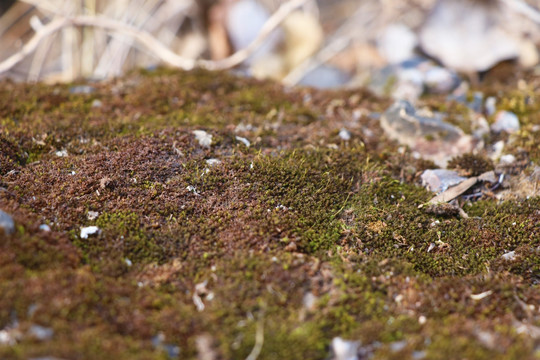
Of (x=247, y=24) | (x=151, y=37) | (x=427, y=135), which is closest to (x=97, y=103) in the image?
(x=151, y=37)

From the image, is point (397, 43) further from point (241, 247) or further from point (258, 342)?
point (258, 342)

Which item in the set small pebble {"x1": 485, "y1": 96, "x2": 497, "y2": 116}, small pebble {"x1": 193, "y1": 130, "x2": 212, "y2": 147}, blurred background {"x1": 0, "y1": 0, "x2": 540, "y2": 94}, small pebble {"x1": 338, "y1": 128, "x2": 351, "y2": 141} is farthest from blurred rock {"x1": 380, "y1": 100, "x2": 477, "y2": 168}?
small pebble {"x1": 193, "y1": 130, "x2": 212, "y2": 147}

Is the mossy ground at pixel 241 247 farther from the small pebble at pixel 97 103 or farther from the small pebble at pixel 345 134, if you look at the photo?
the small pebble at pixel 97 103

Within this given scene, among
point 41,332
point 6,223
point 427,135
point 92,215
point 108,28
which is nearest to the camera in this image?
point 41,332

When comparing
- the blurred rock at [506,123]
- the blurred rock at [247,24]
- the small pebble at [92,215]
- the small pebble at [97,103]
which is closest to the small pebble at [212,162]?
the small pebble at [92,215]

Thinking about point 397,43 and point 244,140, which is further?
point 397,43
